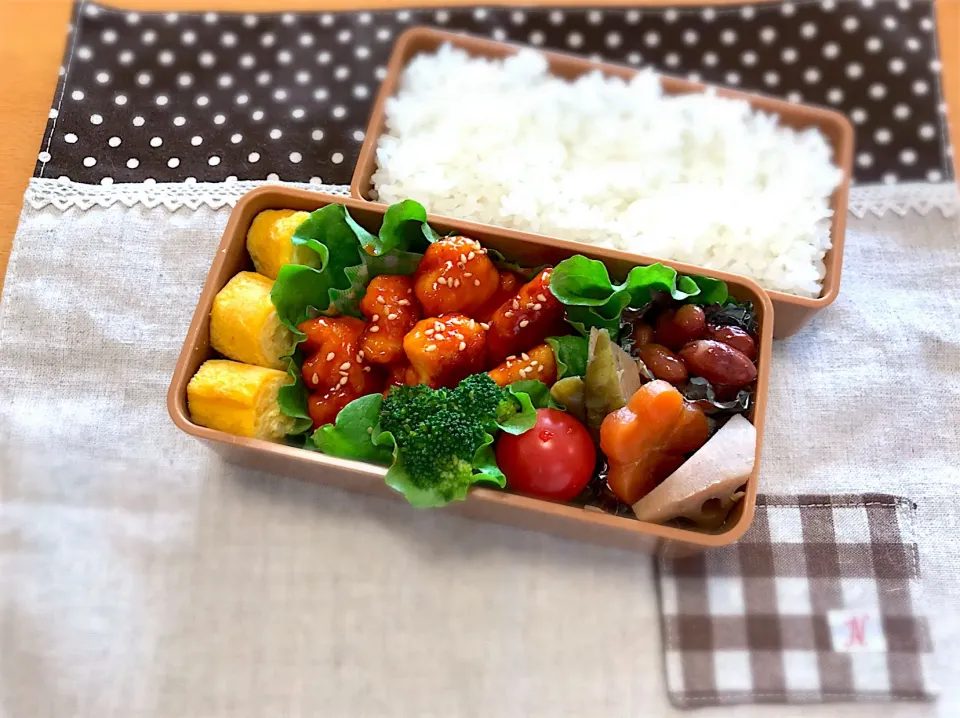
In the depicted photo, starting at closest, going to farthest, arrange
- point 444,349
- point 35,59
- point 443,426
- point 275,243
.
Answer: point 443,426
point 444,349
point 275,243
point 35,59

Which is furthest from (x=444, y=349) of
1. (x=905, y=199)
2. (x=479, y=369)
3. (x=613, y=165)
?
(x=905, y=199)

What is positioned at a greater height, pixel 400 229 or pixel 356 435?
pixel 400 229

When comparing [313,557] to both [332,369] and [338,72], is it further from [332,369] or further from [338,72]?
[338,72]


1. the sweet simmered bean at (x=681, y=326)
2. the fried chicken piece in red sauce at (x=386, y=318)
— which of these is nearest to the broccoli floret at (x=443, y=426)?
the fried chicken piece in red sauce at (x=386, y=318)

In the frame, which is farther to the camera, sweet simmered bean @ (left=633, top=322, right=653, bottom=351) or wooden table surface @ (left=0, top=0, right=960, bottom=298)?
wooden table surface @ (left=0, top=0, right=960, bottom=298)

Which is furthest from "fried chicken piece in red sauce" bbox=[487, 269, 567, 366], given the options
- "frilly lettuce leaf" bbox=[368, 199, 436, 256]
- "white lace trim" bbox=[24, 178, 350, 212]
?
"white lace trim" bbox=[24, 178, 350, 212]

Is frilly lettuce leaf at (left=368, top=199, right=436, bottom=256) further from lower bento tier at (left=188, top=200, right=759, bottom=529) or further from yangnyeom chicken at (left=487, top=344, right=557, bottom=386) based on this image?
yangnyeom chicken at (left=487, top=344, right=557, bottom=386)

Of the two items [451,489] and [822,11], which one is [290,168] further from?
[822,11]

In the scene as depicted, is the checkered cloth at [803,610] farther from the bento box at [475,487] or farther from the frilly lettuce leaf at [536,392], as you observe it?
the frilly lettuce leaf at [536,392]
